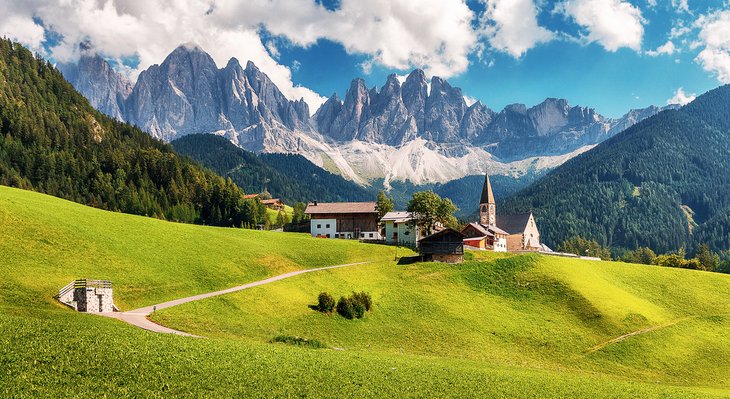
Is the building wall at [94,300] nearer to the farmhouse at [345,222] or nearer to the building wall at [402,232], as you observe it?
the building wall at [402,232]

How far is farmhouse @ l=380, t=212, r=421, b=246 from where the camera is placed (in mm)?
113975

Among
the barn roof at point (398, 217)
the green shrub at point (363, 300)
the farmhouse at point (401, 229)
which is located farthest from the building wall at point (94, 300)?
the barn roof at point (398, 217)

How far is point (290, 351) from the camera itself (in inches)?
1344

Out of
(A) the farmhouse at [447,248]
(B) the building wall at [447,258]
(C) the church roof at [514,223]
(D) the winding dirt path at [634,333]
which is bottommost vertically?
(D) the winding dirt path at [634,333]

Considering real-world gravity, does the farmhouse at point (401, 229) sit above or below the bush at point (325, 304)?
above

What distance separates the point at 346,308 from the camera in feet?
185

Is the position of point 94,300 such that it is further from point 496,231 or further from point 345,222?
point 496,231

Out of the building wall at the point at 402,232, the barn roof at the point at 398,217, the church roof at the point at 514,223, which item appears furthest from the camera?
the church roof at the point at 514,223

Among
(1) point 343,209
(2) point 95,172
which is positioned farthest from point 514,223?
(2) point 95,172

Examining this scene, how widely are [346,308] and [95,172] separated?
141 meters

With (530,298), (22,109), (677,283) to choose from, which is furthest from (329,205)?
(22,109)

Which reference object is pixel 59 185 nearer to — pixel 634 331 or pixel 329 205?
pixel 329 205

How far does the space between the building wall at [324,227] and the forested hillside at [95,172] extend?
1535 inches

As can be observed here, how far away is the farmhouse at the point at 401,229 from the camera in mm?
113975
